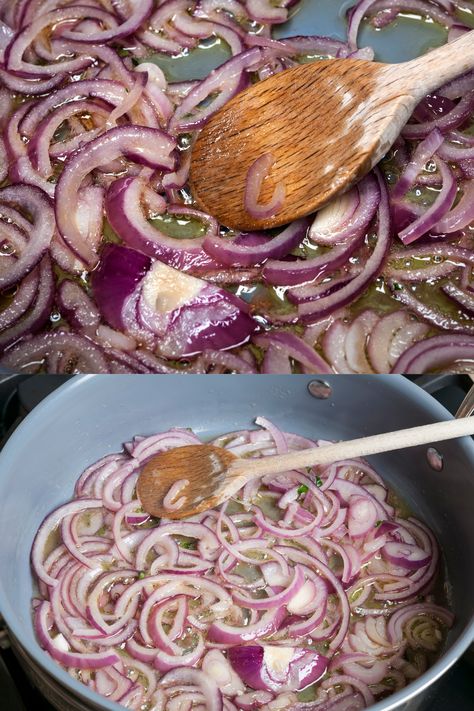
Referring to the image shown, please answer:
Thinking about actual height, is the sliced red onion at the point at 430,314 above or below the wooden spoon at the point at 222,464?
below

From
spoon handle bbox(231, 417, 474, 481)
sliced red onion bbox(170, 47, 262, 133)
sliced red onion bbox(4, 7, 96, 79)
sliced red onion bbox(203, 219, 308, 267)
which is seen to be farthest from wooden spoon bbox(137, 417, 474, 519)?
sliced red onion bbox(4, 7, 96, 79)

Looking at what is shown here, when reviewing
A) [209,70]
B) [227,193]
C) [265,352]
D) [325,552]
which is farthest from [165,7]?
[325,552]

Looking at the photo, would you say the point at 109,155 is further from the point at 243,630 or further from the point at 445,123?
the point at 243,630

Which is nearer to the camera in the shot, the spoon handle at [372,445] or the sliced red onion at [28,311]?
the spoon handle at [372,445]

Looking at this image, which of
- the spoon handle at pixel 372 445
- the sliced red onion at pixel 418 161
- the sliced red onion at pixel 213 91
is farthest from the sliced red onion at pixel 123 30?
the spoon handle at pixel 372 445

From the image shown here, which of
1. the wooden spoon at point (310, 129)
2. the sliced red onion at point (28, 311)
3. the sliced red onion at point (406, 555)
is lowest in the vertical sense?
the sliced red onion at point (406, 555)

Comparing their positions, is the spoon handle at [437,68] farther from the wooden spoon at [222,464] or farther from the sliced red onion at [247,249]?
the wooden spoon at [222,464]

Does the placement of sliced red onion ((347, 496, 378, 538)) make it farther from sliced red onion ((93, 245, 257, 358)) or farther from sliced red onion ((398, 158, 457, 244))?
sliced red onion ((398, 158, 457, 244))
